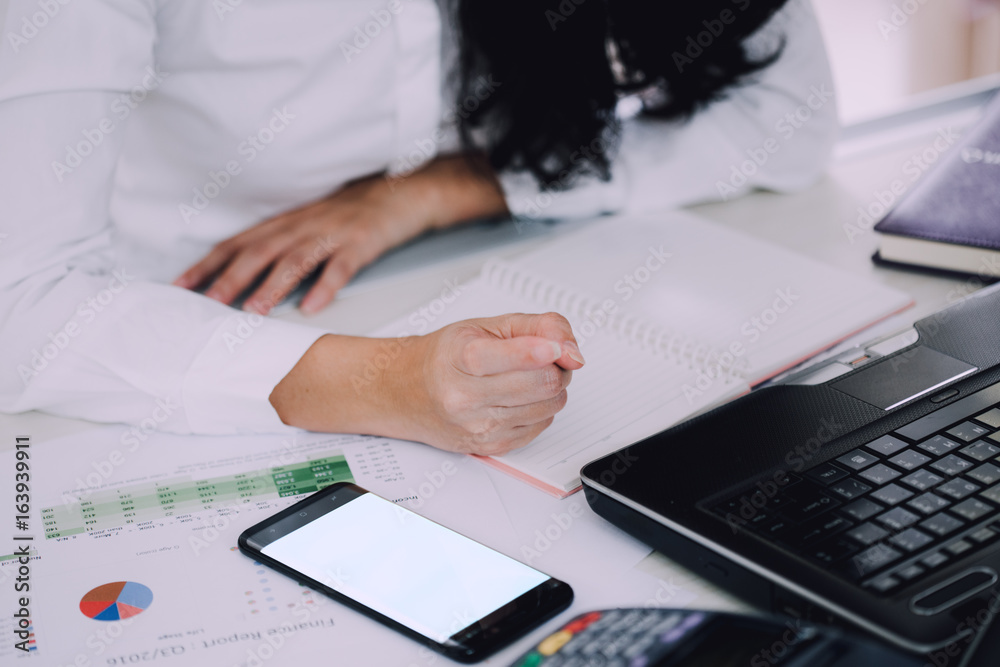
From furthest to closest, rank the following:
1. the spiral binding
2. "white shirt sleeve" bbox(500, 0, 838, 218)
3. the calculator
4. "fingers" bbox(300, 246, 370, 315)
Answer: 1. "white shirt sleeve" bbox(500, 0, 838, 218)
2. "fingers" bbox(300, 246, 370, 315)
3. the spiral binding
4. the calculator

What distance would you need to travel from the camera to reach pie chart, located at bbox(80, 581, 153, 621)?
1.70 feet

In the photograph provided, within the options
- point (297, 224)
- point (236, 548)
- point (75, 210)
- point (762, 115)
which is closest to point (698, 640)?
point (236, 548)

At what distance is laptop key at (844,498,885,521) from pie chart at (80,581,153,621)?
0.40 m

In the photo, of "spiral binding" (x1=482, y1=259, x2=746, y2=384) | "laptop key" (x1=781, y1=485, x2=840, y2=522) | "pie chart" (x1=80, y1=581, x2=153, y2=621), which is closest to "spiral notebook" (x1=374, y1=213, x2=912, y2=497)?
"spiral binding" (x1=482, y1=259, x2=746, y2=384)

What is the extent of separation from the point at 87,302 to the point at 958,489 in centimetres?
63

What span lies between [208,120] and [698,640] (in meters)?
0.69

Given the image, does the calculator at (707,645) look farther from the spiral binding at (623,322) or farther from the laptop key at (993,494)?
the spiral binding at (623,322)

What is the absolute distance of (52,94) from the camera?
68cm

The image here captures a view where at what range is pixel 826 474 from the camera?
54cm

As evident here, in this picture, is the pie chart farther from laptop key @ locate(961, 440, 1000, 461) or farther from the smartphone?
laptop key @ locate(961, 440, 1000, 461)

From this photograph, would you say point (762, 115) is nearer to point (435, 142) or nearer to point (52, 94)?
point (435, 142)

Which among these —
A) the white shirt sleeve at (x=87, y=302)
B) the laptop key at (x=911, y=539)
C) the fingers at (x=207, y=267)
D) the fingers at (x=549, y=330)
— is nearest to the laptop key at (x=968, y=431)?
the laptop key at (x=911, y=539)

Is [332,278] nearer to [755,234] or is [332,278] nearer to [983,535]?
[755,234]

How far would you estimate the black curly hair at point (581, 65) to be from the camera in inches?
37.6
